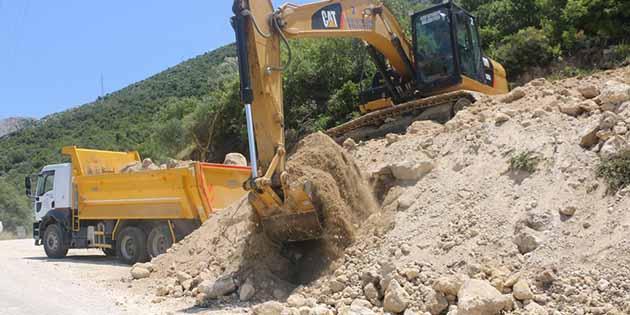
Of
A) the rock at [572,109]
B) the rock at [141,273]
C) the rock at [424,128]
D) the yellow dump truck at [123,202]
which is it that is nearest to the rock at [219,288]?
the rock at [141,273]

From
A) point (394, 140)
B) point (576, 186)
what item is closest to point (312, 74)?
point (394, 140)

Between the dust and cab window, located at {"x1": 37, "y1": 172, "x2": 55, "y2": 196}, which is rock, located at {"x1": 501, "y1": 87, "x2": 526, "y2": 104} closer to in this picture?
the dust

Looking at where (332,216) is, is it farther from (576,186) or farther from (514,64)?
(514,64)

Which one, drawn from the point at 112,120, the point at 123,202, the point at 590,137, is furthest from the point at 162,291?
the point at 112,120

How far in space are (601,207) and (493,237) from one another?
3.75ft

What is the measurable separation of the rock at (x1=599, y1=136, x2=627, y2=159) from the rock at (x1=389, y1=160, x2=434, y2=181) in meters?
2.25

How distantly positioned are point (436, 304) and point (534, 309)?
941 millimetres

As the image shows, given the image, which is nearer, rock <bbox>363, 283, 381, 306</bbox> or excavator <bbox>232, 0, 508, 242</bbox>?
rock <bbox>363, 283, 381, 306</bbox>

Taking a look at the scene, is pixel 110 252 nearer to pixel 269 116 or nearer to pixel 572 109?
pixel 269 116

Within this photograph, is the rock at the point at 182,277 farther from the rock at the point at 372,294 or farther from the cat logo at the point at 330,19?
the cat logo at the point at 330,19

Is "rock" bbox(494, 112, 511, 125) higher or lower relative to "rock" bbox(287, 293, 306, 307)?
higher

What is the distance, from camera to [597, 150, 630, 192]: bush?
6723 millimetres

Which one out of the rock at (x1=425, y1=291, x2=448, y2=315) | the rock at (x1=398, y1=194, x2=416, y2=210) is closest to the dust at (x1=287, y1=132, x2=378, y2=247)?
the rock at (x1=398, y1=194, x2=416, y2=210)

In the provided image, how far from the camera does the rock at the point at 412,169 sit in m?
8.68
